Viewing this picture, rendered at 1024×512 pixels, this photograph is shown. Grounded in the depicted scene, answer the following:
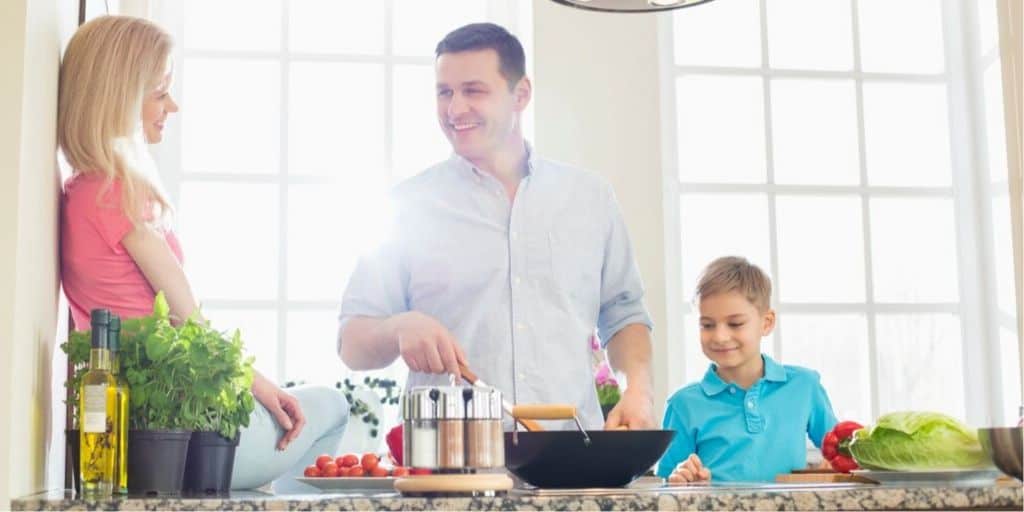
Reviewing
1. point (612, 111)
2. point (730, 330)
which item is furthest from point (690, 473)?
point (612, 111)

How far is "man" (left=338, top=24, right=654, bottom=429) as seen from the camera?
2.80 meters

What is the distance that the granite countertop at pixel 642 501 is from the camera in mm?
1599

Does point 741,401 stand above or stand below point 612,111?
below

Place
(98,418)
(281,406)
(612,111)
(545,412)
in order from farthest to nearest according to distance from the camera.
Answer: (612,111) → (281,406) → (545,412) → (98,418)

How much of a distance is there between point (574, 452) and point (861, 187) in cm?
292

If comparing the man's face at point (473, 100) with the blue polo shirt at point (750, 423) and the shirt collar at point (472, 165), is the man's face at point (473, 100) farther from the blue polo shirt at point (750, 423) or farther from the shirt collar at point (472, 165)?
the blue polo shirt at point (750, 423)

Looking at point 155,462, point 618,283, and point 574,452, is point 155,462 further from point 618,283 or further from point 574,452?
point 618,283

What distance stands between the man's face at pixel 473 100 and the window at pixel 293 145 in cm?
133

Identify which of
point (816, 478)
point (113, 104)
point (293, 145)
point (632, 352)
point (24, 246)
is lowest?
point (816, 478)

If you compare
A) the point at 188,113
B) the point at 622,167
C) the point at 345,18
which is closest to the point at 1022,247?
the point at 622,167

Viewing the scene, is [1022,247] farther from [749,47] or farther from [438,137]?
[438,137]

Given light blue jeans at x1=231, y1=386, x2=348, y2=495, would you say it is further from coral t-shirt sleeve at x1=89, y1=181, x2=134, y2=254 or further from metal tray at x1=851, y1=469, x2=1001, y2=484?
metal tray at x1=851, y1=469, x2=1001, y2=484

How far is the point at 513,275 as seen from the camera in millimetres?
2826

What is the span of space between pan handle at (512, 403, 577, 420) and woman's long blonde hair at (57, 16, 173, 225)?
69cm
